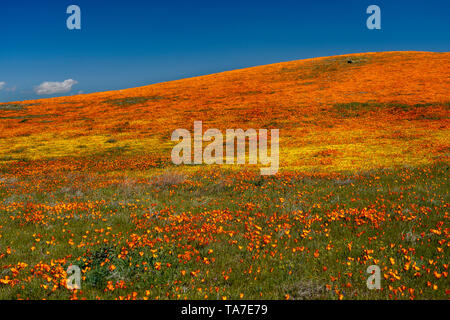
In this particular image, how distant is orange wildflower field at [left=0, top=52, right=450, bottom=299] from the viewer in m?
6.09

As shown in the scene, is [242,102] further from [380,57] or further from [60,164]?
[380,57]

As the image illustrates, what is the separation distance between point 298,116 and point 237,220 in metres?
35.5

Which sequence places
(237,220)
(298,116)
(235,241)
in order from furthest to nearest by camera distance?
(298,116), (237,220), (235,241)

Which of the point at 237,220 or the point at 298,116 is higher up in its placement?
the point at 298,116

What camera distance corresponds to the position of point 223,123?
137 feet

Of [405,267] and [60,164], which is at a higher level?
[60,164]

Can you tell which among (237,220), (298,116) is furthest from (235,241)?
(298,116)

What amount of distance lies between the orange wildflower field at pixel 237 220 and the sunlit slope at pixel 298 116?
1.50 feet

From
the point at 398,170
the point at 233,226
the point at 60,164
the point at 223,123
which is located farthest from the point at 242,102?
the point at 233,226

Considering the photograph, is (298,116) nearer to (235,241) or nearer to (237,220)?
(237,220)

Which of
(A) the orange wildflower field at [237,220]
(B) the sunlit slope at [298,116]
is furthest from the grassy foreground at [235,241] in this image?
(B) the sunlit slope at [298,116]

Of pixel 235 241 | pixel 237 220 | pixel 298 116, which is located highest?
pixel 298 116

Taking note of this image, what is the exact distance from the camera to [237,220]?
32.6 feet
